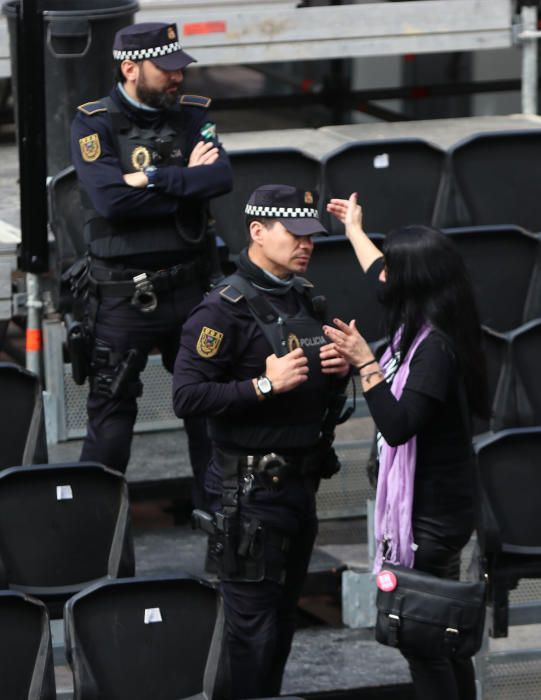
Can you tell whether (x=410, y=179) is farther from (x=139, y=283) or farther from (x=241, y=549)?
(x=241, y=549)

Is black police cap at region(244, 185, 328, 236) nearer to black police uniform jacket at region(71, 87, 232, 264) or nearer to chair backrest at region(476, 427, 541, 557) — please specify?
black police uniform jacket at region(71, 87, 232, 264)

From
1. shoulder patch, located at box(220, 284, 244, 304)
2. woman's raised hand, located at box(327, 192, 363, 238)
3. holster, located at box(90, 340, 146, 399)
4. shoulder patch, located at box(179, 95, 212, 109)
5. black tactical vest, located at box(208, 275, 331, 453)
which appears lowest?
holster, located at box(90, 340, 146, 399)

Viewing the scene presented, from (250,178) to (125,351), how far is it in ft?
4.72

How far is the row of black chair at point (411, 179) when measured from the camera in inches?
266

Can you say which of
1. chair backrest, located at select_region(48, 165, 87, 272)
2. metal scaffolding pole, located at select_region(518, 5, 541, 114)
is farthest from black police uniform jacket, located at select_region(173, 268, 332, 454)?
metal scaffolding pole, located at select_region(518, 5, 541, 114)

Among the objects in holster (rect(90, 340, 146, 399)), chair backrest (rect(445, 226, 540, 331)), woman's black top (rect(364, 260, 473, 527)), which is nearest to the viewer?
woman's black top (rect(364, 260, 473, 527))

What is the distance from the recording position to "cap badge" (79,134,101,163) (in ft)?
17.9

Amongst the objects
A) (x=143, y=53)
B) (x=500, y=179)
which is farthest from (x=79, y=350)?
(x=500, y=179)

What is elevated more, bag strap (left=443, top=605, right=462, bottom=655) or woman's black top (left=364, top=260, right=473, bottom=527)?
woman's black top (left=364, top=260, right=473, bottom=527)

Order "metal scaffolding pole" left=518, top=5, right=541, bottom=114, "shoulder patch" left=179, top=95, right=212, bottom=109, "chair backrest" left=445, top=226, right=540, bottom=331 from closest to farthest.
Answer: "shoulder patch" left=179, top=95, right=212, bottom=109
"chair backrest" left=445, top=226, right=540, bottom=331
"metal scaffolding pole" left=518, top=5, right=541, bottom=114

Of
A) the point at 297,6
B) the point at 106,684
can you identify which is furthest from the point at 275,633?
the point at 297,6

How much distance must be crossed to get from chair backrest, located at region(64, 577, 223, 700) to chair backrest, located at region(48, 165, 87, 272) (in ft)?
7.12

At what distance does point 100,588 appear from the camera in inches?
176

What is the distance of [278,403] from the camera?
15.3 feet
